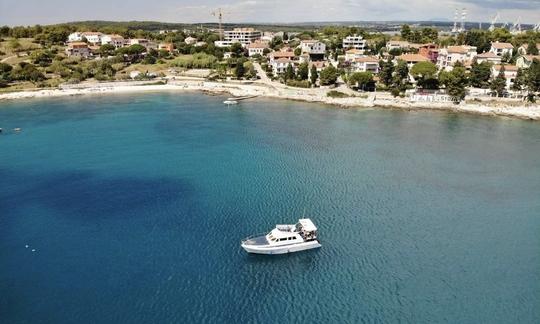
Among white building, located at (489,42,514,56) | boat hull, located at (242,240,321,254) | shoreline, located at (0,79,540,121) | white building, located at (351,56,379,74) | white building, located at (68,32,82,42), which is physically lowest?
boat hull, located at (242,240,321,254)

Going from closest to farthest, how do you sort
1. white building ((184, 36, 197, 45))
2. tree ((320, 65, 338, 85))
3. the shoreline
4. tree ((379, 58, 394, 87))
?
1. the shoreline
2. tree ((379, 58, 394, 87))
3. tree ((320, 65, 338, 85))
4. white building ((184, 36, 197, 45))

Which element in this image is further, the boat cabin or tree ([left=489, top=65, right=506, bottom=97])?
tree ([left=489, top=65, right=506, bottom=97])

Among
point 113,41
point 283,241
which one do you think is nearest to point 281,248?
point 283,241

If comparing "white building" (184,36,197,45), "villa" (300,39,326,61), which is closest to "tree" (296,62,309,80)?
"villa" (300,39,326,61)

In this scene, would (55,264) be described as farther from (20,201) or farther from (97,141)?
(97,141)

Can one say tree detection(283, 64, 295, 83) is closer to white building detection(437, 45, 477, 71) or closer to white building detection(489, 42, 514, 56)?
white building detection(437, 45, 477, 71)

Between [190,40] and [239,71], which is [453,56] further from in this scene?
[190,40]
